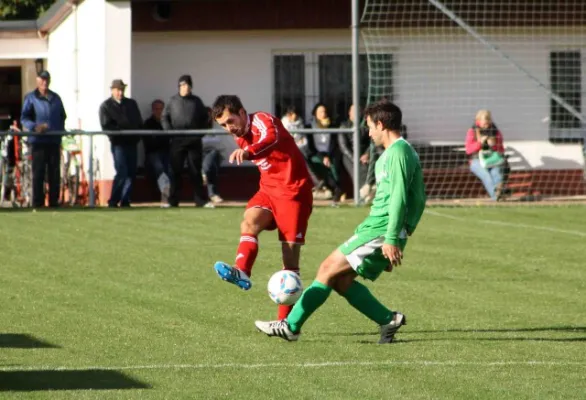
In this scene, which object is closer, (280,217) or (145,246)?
(280,217)

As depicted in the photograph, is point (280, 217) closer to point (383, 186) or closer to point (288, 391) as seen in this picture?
point (383, 186)

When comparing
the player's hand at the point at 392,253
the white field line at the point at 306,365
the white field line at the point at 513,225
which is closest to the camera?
the white field line at the point at 306,365

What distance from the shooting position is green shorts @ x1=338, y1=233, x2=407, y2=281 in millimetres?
9117

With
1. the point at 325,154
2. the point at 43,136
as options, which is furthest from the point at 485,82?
the point at 43,136

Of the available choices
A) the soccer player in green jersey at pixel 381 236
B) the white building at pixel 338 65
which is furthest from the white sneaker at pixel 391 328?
the white building at pixel 338 65

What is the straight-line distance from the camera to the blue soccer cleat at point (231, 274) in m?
9.64

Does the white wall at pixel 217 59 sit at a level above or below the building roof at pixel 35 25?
below

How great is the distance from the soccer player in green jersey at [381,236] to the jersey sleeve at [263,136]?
1.08 meters

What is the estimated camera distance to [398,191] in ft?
29.2

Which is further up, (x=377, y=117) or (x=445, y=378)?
(x=377, y=117)

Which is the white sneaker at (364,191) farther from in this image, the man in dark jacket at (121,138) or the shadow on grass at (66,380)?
the shadow on grass at (66,380)

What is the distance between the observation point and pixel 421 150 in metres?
26.4

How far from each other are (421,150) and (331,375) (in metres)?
18.5

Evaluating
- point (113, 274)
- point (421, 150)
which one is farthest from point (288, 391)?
point (421, 150)
